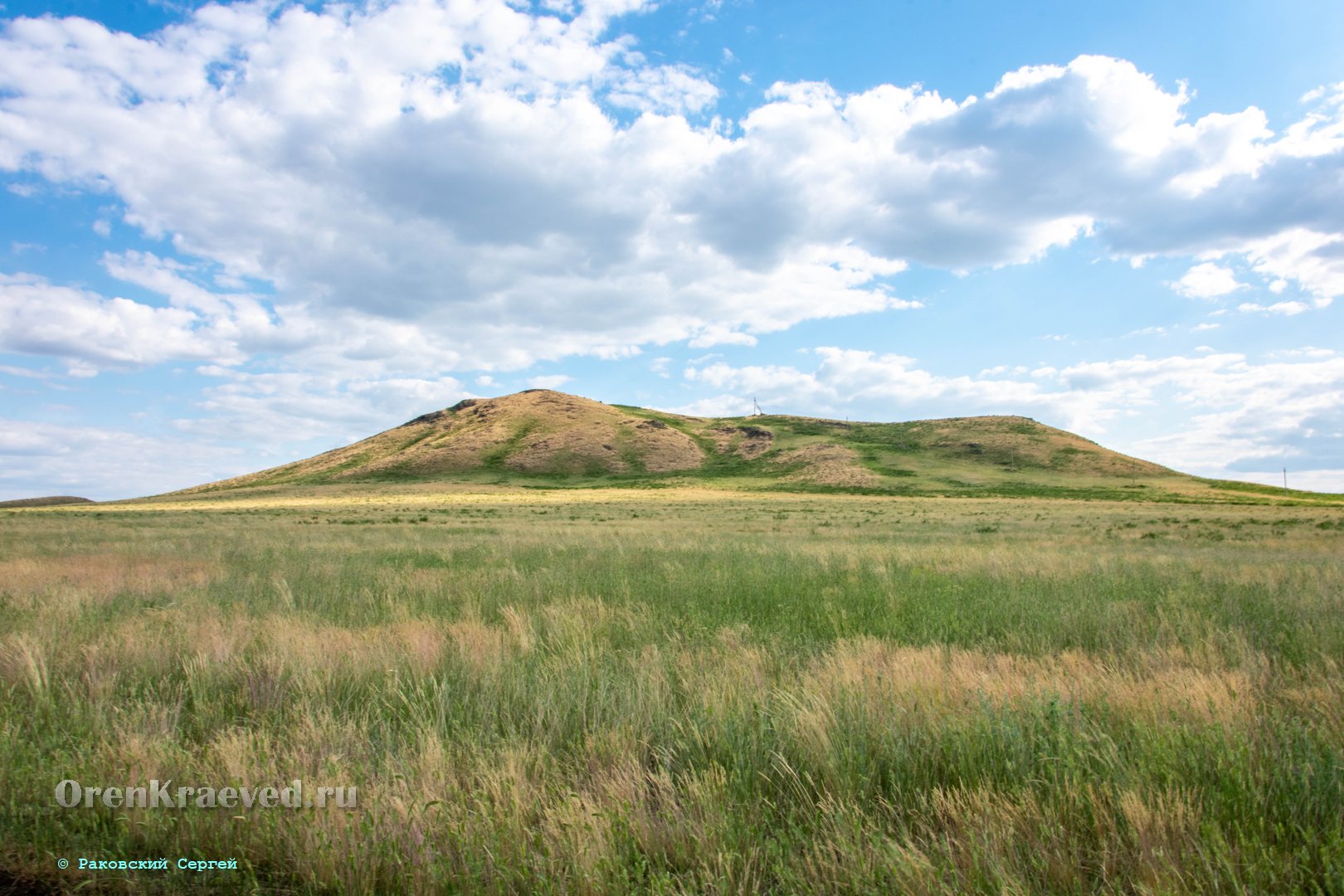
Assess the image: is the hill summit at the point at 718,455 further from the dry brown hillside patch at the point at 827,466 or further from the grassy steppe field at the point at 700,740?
the grassy steppe field at the point at 700,740

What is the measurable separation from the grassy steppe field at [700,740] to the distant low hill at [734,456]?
74942mm

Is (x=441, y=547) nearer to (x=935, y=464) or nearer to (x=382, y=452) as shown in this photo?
(x=935, y=464)

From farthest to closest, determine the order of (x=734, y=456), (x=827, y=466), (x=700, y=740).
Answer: (x=734, y=456), (x=827, y=466), (x=700, y=740)

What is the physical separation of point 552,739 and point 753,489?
85.2 metres

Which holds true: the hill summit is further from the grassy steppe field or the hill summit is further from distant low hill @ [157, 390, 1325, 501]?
the grassy steppe field

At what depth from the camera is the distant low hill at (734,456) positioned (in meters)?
90.2

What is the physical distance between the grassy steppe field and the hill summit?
249ft

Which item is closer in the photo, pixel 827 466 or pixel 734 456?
pixel 827 466

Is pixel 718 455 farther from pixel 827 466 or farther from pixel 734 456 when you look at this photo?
pixel 827 466

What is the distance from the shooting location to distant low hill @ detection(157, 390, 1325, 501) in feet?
296

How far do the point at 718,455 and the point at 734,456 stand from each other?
15.2 ft

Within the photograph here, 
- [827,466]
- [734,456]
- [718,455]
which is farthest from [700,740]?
[718,455]

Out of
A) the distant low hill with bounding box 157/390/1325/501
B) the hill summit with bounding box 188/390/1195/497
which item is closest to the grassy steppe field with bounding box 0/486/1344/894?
the distant low hill with bounding box 157/390/1325/501

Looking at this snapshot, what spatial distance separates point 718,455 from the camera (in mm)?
137000
